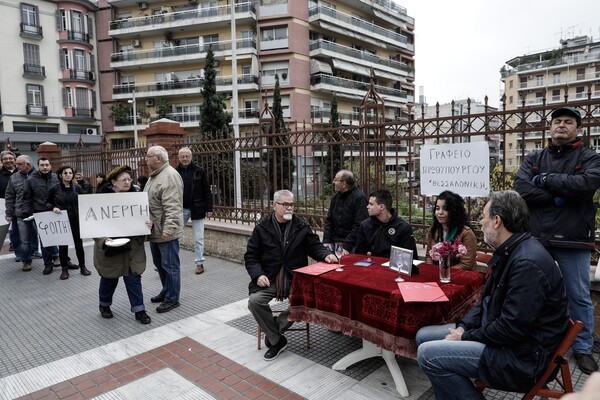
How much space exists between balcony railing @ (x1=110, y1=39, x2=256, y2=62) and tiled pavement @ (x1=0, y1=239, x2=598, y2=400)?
107 ft

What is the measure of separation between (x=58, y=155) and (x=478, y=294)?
14.8 meters

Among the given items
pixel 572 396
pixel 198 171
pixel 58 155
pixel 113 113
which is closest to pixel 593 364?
pixel 572 396

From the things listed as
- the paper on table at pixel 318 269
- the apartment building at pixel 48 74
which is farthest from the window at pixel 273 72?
the paper on table at pixel 318 269

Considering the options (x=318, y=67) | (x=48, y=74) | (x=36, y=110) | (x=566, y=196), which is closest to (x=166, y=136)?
(x=566, y=196)

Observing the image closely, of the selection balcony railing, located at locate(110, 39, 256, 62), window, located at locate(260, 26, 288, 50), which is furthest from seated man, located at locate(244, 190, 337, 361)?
window, located at locate(260, 26, 288, 50)

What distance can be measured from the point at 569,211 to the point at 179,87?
1469 inches

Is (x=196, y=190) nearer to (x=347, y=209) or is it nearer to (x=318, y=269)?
(x=347, y=209)

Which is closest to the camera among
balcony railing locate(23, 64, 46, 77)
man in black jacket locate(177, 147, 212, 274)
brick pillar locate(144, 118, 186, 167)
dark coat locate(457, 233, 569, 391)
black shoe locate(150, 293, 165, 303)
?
dark coat locate(457, 233, 569, 391)

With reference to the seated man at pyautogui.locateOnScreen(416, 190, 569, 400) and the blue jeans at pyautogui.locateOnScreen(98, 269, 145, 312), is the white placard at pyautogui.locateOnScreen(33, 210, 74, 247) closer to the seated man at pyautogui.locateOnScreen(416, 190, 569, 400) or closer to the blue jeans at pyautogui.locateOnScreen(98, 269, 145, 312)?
the blue jeans at pyautogui.locateOnScreen(98, 269, 145, 312)

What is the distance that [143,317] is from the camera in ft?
15.8

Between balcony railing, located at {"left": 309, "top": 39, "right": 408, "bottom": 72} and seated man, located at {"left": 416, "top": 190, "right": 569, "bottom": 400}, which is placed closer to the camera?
seated man, located at {"left": 416, "top": 190, "right": 569, "bottom": 400}

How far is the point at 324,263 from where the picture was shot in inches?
155

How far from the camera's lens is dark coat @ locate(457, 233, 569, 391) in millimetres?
2178

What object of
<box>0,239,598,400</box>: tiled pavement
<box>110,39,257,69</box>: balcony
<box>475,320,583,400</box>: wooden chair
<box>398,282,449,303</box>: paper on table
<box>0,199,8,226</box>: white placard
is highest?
<box>110,39,257,69</box>: balcony
